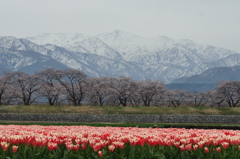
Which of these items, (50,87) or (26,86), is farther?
(26,86)

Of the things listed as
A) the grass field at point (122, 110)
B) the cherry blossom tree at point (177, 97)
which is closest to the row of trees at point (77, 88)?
the cherry blossom tree at point (177, 97)

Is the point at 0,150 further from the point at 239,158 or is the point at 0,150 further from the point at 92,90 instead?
the point at 92,90

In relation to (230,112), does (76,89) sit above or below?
above

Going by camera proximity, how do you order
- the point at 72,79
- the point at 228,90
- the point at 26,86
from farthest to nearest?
the point at 228,90, the point at 26,86, the point at 72,79

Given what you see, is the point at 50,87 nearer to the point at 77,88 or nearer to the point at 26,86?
the point at 26,86

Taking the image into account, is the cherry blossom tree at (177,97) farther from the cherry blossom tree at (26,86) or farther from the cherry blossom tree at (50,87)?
the cherry blossom tree at (26,86)

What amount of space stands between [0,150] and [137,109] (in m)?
49.4

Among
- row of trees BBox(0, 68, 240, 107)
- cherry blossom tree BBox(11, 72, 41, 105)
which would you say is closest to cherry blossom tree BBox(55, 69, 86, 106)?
row of trees BBox(0, 68, 240, 107)

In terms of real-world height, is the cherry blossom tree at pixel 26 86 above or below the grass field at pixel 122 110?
above

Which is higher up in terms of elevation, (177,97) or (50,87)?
(50,87)

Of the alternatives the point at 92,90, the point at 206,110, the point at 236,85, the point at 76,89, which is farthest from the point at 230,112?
the point at 76,89

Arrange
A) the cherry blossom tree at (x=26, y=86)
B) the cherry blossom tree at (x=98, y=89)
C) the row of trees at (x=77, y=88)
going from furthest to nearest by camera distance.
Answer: the cherry blossom tree at (x=98, y=89)
the cherry blossom tree at (x=26, y=86)
the row of trees at (x=77, y=88)

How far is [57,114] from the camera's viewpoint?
47.6 meters

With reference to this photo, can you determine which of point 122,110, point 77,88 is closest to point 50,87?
point 77,88
